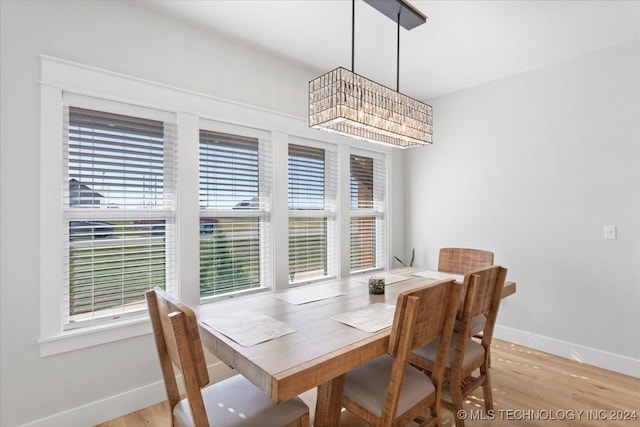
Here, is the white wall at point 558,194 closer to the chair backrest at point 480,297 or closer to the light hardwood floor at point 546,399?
the light hardwood floor at point 546,399

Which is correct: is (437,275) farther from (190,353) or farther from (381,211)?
(190,353)

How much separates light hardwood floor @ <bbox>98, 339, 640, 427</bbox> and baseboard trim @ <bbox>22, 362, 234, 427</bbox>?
0.04 metres

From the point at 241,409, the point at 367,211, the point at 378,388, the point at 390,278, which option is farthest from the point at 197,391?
the point at 367,211

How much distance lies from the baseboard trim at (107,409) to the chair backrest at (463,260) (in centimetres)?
249

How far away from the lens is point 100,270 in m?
2.04

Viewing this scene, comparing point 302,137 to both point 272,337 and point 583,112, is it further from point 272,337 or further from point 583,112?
point 583,112

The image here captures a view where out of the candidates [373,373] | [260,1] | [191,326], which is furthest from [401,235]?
[191,326]

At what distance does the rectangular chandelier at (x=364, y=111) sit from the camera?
5.95 feet

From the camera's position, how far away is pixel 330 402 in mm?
1574

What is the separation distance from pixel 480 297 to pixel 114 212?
2.24m

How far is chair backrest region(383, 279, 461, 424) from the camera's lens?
4.32 ft

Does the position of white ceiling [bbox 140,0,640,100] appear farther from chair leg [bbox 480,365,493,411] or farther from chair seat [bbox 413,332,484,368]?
chair leg [bbox 480,365,493,411]

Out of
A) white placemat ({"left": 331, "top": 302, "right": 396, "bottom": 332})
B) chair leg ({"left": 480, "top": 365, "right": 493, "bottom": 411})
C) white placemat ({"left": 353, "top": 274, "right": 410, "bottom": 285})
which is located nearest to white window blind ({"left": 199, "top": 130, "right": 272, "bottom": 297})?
white placemat ({"left": 353, "top": 274, "right": 410, "bottom": 285})

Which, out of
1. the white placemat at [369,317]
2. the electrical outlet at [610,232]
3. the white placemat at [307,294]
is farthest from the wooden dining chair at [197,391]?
the electrical outlet at [610,232]
